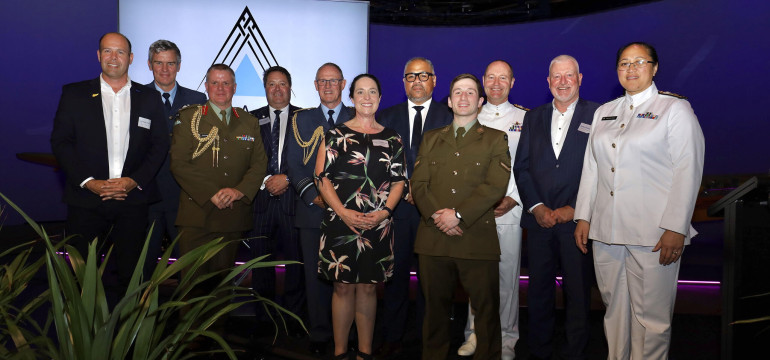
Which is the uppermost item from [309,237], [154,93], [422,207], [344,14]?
[344,14]

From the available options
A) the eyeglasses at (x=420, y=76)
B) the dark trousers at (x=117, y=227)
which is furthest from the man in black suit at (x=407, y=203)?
the dark trousers at (x=117, y=227)

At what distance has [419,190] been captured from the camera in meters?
2.84

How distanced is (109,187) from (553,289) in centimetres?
244

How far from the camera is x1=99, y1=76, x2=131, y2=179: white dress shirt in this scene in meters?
3.22

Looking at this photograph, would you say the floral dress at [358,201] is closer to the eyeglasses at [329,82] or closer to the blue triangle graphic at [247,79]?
the eyeglasses at [329,82]

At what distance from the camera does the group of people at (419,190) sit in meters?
2.58

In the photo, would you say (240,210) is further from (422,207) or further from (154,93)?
(422,207)

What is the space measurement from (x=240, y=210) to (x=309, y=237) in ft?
1.40

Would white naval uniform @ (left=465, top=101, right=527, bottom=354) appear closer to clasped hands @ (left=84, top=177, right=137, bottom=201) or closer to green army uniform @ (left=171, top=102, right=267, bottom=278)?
green army uniform @ (left=171, top=102, right=267, bottom=278)

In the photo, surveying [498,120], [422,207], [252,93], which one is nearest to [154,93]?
[252,93]

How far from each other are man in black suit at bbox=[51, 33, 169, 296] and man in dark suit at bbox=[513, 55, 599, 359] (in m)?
2.11

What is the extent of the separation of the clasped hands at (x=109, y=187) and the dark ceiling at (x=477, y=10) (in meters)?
4.47

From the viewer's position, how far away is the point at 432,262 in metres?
2.79

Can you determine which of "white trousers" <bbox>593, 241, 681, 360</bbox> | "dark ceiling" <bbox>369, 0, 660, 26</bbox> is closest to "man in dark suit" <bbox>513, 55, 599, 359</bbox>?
"white trousers" <bbox>593, 241, 681, 360</bbox>
